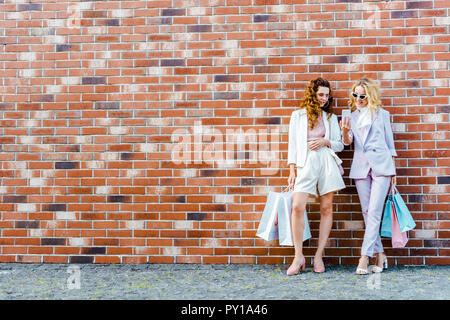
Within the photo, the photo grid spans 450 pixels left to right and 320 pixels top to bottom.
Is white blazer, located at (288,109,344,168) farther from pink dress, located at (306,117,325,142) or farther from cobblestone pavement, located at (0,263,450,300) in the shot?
cobblestone pavement, located at (0,263,450,300)

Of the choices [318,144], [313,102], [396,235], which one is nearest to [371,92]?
[313,102]

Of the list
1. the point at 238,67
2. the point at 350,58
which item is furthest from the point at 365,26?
the point at 238,67

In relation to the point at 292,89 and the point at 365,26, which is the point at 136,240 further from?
the point at 365,26

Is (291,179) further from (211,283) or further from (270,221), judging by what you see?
(211,283)

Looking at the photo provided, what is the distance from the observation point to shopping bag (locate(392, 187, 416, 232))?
3702 mm

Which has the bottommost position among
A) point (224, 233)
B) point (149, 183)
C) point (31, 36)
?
point (224, 233)

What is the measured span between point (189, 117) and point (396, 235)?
7.99ft

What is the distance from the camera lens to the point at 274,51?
4188 mm

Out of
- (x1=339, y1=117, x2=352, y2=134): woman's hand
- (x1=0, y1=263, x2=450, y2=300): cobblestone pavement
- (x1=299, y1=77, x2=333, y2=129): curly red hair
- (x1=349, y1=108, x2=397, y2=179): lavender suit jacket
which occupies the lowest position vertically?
(x1=0, y1=263, x2=450, y2=300): cobblestone pavement

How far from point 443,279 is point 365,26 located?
2653mm

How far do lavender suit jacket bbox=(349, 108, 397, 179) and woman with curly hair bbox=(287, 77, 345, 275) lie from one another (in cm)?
18

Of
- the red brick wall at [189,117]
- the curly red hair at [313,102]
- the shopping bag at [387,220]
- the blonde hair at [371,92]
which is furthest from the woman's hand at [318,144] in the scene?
the shopping bag at [387,220]

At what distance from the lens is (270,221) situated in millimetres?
3783

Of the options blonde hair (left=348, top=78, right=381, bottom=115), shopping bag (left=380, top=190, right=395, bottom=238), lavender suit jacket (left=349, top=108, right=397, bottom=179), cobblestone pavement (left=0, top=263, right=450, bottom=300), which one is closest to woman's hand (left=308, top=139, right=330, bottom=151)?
lavender suit jacket (left=349, top=108, right=397, bottom=179)
